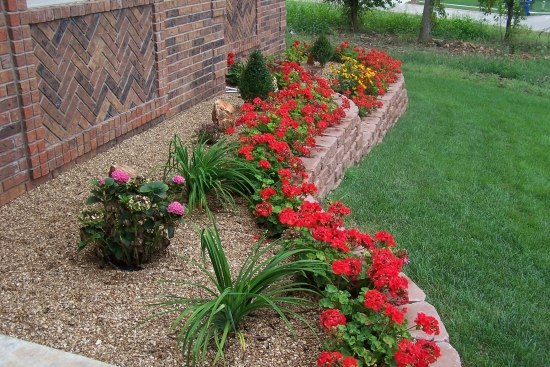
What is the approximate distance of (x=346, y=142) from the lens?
19.8 ft

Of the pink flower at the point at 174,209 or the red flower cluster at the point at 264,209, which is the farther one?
the red flower cluster at the point at 264,209

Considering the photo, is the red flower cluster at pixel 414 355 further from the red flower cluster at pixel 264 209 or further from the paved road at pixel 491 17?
the paved road at pixel 491 17

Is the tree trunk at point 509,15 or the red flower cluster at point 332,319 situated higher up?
the red flower cluster at point 332,319

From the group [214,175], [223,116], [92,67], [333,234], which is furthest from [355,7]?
[333,234]

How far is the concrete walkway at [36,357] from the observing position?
2.40 meters

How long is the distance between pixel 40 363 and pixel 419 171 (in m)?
4.58

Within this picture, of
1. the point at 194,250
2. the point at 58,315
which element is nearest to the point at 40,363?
the point at 58,315

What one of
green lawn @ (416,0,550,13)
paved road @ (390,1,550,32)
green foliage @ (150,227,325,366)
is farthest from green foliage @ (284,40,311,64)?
green lawn @ (416,0,550,13)

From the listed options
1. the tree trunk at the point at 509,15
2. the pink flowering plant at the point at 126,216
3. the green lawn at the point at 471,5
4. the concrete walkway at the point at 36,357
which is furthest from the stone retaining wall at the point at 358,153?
the green lawn at the point at 471,5

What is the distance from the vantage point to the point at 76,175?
456cm

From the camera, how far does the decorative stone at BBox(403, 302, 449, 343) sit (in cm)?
288

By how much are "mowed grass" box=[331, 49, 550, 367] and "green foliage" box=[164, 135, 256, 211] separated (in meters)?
1.16

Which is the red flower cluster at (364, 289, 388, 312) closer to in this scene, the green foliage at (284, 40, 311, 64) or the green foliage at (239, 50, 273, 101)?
the green foliage at (239, 50, 273, 101)

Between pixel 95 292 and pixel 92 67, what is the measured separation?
2320mm
